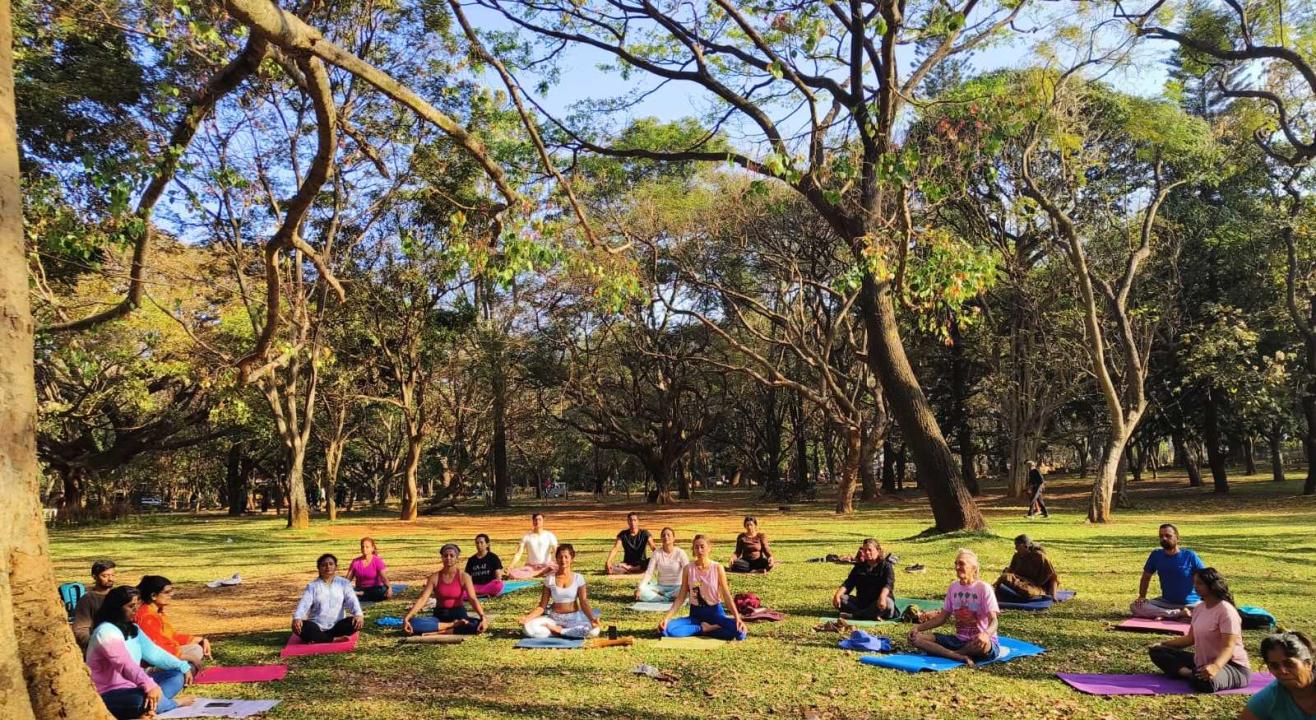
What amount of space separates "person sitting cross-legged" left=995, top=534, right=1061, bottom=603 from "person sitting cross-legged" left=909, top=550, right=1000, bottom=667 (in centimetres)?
227

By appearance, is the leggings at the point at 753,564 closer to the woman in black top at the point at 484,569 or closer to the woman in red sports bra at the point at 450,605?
the woman in black top at the point at 484,569

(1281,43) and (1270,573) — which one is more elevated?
(1281,43)

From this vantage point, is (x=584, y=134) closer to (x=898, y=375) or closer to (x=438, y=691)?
(x=898, y=375)

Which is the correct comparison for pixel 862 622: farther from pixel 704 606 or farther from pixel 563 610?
pixel 563 610

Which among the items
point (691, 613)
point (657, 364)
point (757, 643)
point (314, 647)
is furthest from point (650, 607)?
point (657, 364)

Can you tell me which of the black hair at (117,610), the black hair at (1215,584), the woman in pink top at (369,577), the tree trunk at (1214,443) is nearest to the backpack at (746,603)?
the black hair at (1215,584)

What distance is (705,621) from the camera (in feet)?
28.1

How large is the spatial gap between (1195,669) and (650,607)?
218 inches

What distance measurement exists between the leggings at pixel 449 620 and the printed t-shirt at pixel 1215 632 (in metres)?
6.46

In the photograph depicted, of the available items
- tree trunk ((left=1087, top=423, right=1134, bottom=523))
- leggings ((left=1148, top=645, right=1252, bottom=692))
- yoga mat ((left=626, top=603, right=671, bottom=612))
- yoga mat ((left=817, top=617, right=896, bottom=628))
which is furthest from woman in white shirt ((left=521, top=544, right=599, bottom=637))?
tree trunk ((left=1087, top=423, right=1134, bottom=523))

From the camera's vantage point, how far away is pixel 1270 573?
1140cm

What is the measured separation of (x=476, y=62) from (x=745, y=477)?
209ft

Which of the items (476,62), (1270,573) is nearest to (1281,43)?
(1270,573)

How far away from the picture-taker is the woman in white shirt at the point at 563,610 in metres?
8.51
